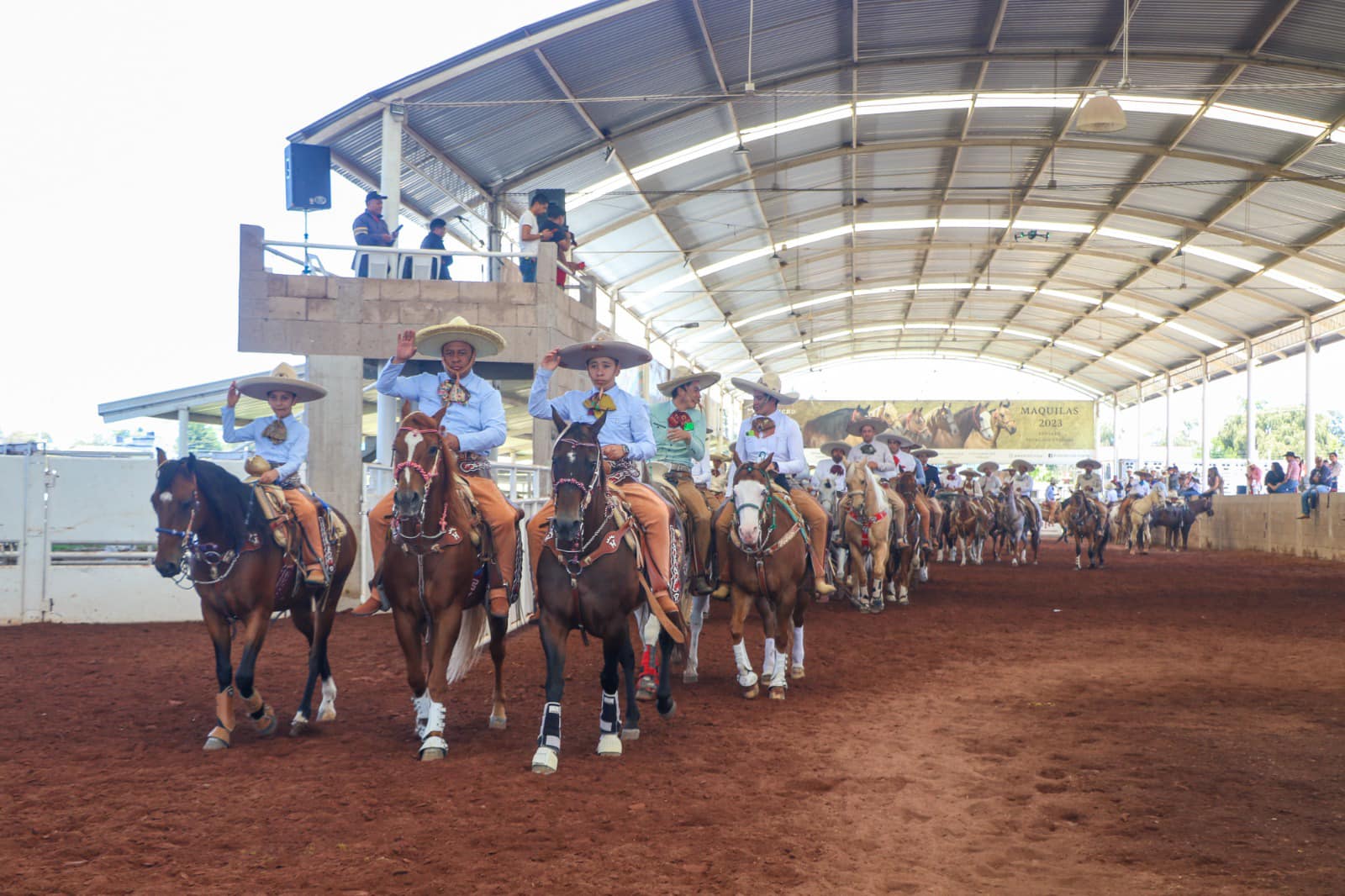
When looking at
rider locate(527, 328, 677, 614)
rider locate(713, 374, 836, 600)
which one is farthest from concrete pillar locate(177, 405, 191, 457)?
rider locate(527, 328, 677, 614)

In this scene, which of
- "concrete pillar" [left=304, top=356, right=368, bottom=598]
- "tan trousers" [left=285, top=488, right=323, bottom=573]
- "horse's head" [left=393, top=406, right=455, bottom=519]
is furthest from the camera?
"concrete pillar" [left=304, top=356, right=368, bottom=598]

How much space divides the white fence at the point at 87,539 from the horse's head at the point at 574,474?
619 cm

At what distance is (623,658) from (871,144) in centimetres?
→ 1888

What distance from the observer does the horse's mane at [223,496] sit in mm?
6191

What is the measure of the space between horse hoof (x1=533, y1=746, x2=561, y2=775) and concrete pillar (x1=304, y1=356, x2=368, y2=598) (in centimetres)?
910

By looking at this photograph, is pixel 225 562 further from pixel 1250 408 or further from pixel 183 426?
pixel 1250 408

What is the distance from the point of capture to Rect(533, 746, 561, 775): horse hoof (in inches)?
219

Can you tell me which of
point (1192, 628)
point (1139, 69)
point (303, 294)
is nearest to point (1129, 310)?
point (1139, 69)

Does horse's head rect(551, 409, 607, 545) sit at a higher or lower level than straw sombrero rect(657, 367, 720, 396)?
lower

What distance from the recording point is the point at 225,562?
6.34 meters

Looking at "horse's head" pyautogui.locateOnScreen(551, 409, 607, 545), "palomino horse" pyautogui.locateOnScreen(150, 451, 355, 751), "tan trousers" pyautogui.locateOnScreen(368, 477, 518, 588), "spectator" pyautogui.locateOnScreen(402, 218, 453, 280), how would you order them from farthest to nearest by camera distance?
"spectator" pyautogui.locateOnScreen(402, 218, 453, 280) → "tan trousers" pyautogui.locateOnScreen(368, 477, 518, 588) → "palomino horse" pyautogui.locateOnScreen(150, 451, 355, 751) → "horse's head" pyautogui.locateOnScreen(551, 409, 607, 545)

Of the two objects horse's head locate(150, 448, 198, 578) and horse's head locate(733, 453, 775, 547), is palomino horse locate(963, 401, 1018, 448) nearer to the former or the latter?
horse's head locate(733, 453, 775, 547)

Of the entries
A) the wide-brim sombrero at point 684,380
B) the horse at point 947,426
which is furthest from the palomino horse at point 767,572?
the horse at point 947,426

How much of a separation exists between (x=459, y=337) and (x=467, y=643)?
5.90ft
